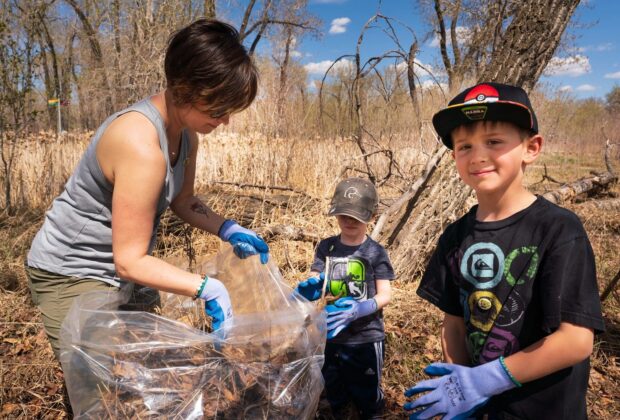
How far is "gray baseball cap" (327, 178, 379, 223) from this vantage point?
6.26ft

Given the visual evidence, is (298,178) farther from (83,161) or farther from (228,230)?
(83,161)

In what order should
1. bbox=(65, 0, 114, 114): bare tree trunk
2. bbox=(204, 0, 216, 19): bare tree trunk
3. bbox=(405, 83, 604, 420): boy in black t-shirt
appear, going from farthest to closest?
bbox=(204, 0, 216, 19): bare tree trunk < bbox=(65, 0, 114, 114): bare tree trunk < bbox=(405, 83, 604, 420): boy in black t-shirt

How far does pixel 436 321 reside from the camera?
2.95 meters

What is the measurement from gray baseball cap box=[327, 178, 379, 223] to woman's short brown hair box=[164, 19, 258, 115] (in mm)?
732

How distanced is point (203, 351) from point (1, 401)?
168 cm

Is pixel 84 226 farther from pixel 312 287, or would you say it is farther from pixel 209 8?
pixel 209 8

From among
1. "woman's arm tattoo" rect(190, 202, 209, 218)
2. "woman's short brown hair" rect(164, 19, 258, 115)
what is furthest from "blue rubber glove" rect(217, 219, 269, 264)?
"woman's short brown hair" rect(164, 19, 258, 115)

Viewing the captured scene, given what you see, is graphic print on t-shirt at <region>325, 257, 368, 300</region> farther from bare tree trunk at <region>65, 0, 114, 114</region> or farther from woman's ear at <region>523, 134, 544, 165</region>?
bare tree trunk at <region>65, 0, 114, 114</region>

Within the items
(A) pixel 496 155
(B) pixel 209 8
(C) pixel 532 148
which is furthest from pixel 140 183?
(B) pixel 209 8

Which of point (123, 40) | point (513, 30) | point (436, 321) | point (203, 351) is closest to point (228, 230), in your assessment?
point (203, 351)

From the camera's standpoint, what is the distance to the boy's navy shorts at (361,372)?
1938 mm

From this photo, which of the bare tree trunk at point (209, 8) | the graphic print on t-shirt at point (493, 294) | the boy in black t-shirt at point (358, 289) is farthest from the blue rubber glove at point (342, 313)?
the bare tree trunk at point (209, 8)

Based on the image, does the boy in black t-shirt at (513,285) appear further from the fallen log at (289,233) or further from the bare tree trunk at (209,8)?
the bare tree trunk at (209,8)

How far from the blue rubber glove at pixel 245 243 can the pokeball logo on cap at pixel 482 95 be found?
102 cm
